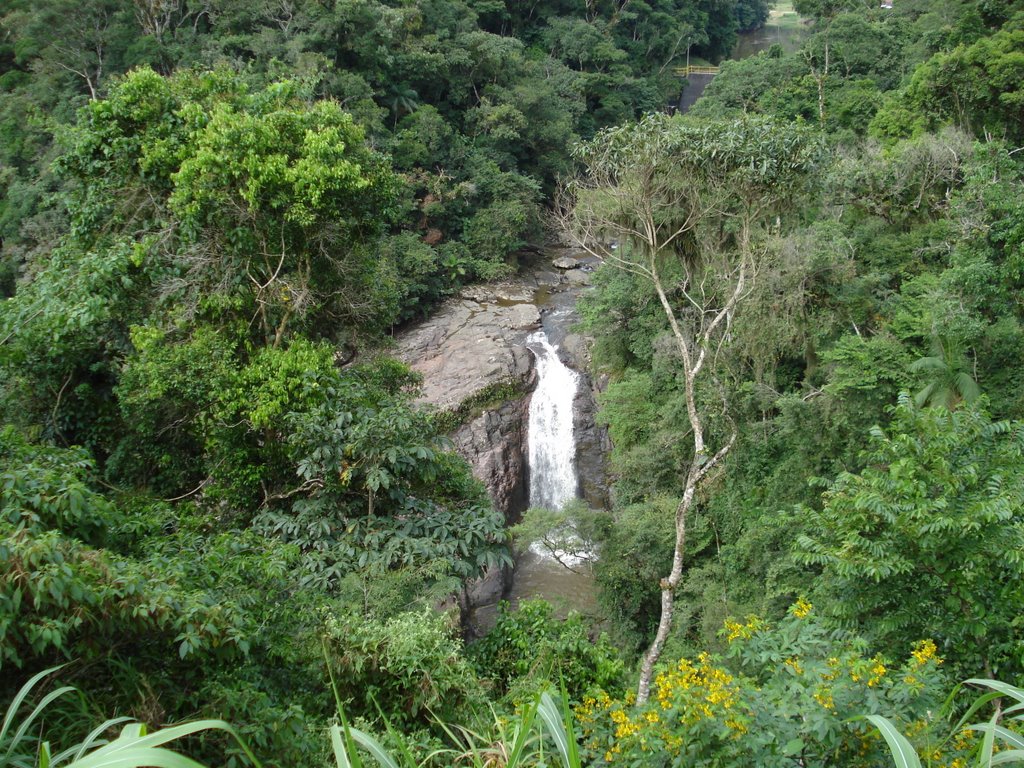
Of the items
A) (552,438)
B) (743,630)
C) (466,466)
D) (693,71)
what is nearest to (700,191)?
(466,466)

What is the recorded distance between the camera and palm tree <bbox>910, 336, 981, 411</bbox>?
31.8ft

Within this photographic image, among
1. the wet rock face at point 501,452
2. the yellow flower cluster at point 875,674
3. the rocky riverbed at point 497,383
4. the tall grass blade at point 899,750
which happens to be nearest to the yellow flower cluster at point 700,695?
the yellow flower cluster at point 875,674

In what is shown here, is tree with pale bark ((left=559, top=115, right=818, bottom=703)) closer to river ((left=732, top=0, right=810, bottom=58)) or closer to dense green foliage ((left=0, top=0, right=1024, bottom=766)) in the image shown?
dense green foliage ((left=0, top=0, right=1024, bottom=766))

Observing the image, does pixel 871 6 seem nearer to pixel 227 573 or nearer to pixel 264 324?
pixel 264 324

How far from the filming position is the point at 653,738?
3479 mm

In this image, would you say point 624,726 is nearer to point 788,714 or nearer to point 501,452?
point 788,714

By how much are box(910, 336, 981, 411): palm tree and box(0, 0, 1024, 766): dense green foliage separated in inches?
1.8

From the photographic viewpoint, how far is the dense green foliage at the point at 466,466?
337 centimetres

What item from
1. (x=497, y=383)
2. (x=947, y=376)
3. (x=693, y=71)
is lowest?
(x=497, y=383)

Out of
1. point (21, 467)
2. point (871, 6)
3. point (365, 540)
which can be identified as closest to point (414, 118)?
point (365, 540)

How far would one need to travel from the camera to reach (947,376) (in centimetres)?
996

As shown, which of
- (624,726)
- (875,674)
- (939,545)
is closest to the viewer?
(875,674)

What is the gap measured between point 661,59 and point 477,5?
13371 mm

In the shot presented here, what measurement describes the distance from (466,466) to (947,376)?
6.87 m
